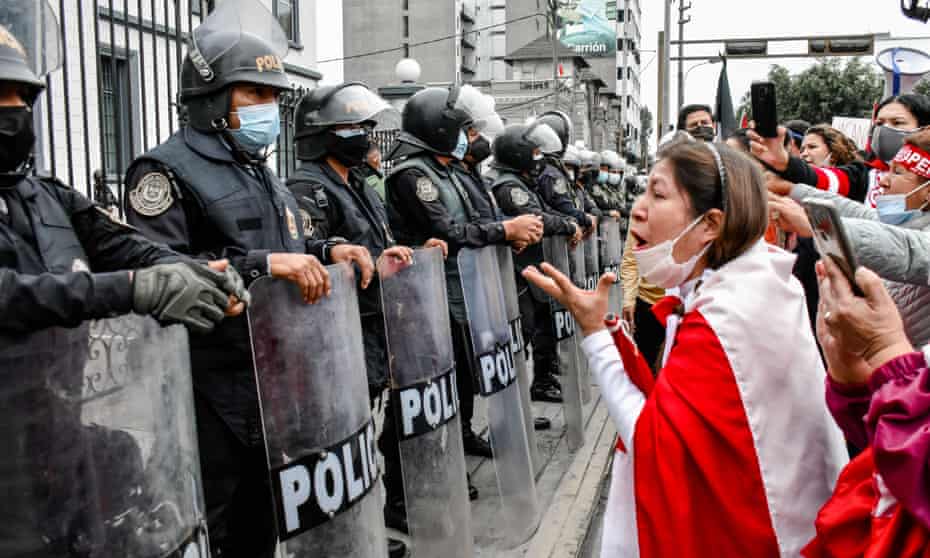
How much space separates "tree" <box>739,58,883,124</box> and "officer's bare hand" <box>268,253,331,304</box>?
33423 mm

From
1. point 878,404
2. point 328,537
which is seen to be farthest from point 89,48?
point 878,404

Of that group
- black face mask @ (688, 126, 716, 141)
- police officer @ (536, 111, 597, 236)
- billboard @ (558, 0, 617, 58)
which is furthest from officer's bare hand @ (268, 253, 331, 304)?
billboard @ (558, 0, 617, 58)

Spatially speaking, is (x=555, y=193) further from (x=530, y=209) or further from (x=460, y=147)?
(x=460, y=147)

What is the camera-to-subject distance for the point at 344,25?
6378cm

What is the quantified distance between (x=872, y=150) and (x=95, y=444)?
4.17 metres

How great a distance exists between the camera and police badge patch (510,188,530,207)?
6941 millimetres

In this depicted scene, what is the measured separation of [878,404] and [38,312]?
1556mm

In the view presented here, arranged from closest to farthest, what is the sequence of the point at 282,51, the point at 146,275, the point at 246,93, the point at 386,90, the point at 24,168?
the point at 146,275 < the point at 24,168 < the point at 246,93 < the point at 282,51 < the point at 386,90

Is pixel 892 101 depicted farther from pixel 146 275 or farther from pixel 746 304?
pixel 146 275

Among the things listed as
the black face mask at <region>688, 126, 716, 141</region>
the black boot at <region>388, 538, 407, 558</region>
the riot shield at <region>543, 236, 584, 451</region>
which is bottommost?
the black boot at <region>388, 538, 407, 558</region>

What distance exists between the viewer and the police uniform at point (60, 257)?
5.36 ft

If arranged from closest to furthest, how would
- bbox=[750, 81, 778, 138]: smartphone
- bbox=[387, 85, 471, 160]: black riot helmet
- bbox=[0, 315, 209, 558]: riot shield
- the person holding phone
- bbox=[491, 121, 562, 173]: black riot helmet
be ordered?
bbox=[0, 315, 209, 558]: riot shield < the person holding phone < bbox=[750, 81, 778, 138]: smartphone < bbox=[387, 85, 471, 160]: black riot helmet < bbox=[491, 121, 562, 173]: black riot helmet

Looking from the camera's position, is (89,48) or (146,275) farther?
(89,48)

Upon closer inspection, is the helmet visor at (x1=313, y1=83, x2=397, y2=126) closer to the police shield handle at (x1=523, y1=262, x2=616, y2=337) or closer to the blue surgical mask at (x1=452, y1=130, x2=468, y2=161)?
the blue surgical mask at (x1=452, y1=130, x2=468, y2=161)
